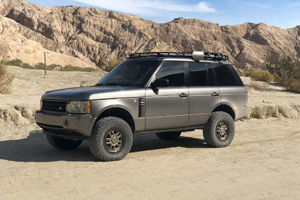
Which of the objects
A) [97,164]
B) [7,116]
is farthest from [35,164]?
[7,116]

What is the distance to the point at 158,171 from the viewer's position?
6.14 meters

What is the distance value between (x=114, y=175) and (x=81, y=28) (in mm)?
68723

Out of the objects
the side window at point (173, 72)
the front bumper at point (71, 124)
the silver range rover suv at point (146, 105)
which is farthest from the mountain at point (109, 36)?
the front bumper at point (71, 124)

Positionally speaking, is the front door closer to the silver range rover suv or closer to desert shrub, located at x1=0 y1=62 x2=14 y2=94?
the silver range rover suv

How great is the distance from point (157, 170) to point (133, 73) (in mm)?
2229

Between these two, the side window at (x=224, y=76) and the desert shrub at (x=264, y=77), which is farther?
the desert shrub at (x=264, y=77)

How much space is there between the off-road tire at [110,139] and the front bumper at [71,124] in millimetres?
158

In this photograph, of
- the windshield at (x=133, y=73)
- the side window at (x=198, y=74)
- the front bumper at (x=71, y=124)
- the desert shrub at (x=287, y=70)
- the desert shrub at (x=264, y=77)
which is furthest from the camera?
the desert shrub at (x=264, y=77)

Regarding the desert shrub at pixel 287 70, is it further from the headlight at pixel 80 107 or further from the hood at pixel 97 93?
the headlight at pixel 80 107

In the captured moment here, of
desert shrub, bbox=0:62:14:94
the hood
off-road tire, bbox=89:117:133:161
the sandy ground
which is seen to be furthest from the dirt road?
desert shrub, bbox=0:62:14:94

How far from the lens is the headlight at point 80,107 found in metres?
6.41

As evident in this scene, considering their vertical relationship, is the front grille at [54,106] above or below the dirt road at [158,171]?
above

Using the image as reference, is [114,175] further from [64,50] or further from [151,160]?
[64,50]

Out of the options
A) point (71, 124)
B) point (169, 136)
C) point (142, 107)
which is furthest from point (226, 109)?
point (71, 124)
